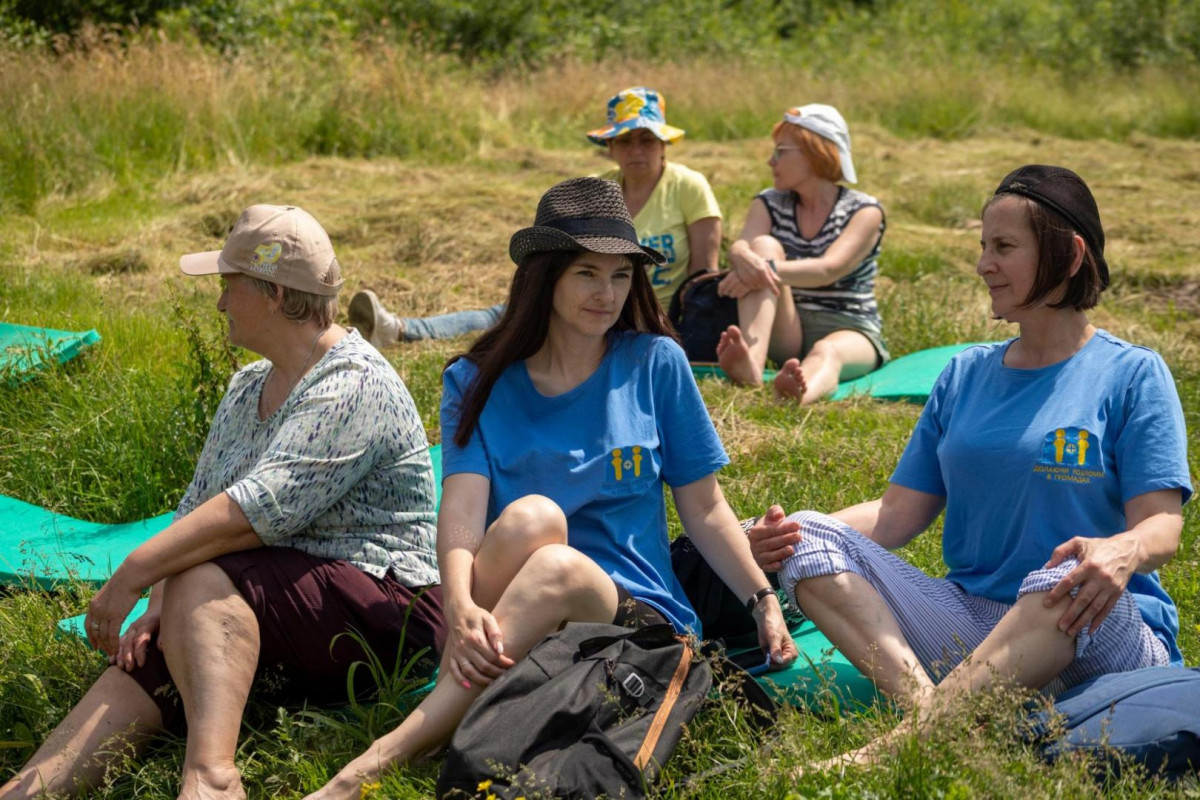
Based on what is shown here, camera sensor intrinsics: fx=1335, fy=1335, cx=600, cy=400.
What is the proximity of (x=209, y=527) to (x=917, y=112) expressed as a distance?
37.6 ft

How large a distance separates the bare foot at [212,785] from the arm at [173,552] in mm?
450

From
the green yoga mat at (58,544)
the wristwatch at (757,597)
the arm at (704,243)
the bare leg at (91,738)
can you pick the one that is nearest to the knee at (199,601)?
the bare leg at (91,738)

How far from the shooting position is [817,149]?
19.5 feet

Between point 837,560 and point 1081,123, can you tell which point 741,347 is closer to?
point 837,560

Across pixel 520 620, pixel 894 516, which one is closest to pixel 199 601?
pixel 520 620

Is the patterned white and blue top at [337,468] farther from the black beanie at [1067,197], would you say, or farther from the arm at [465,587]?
the black beanie at [1067,197]

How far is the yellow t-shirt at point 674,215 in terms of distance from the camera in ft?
20.9

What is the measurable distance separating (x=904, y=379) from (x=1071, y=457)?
3030 mm

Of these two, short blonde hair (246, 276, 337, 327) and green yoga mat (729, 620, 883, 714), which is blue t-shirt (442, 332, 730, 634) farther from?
short blonde hair (246, 276, 337, 327)

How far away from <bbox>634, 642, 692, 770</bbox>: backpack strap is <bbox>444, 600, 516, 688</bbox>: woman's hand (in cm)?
35

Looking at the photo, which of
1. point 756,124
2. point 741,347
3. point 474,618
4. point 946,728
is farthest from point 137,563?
point 756,124

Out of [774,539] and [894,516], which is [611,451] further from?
[894,516]

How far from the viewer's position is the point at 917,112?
13352 mm

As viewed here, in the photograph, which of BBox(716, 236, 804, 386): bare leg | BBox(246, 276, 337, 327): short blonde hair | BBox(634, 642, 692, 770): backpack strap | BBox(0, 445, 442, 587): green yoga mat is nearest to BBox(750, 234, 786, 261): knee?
BBox(716, 236, 804, 386): bare leg
